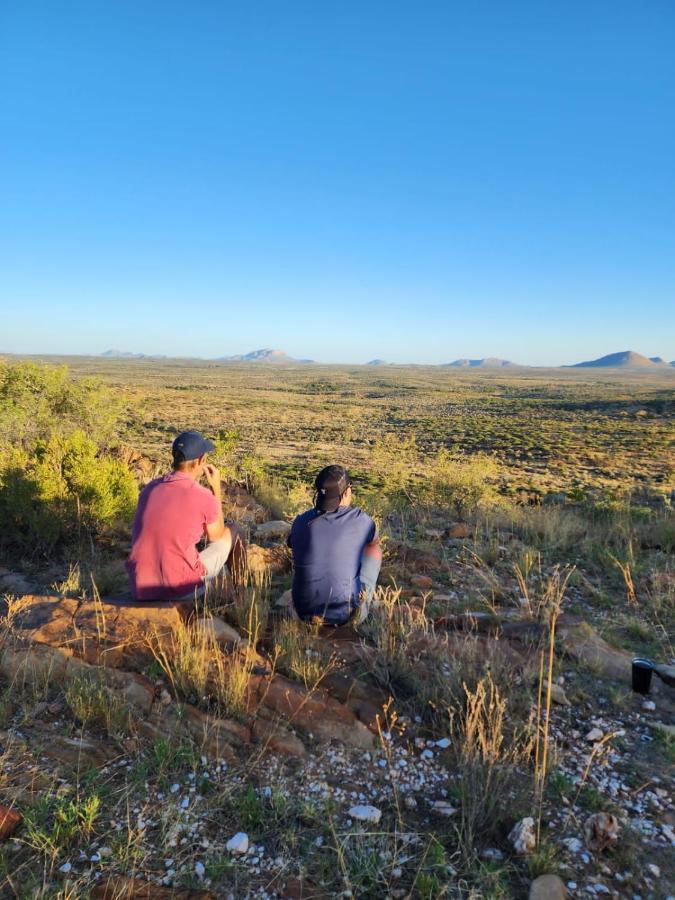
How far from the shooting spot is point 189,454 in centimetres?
370

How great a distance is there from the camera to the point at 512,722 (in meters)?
2.57

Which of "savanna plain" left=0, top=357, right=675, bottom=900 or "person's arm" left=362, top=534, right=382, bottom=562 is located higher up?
"person's arm" left=362, top=534, right=382, bottom=562

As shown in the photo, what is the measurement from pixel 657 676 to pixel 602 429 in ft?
116

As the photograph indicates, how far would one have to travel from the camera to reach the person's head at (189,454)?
12.1 feet

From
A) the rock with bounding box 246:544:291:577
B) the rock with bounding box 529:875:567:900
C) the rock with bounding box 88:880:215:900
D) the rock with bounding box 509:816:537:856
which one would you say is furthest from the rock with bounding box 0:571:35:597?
the rock with bounding box 529:875:567:900

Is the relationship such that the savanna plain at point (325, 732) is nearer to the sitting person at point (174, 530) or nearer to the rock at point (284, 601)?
the rock at point (284, 601)

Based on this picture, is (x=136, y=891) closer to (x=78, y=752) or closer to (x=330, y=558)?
(x=78, y=752)

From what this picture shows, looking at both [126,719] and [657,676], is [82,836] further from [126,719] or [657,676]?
[657,676]

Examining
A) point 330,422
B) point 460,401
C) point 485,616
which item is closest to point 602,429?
point 330,422

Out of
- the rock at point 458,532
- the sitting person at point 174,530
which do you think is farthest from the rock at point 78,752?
the rock at point 458,532

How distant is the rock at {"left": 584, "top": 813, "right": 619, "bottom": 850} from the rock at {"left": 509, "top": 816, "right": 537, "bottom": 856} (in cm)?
22

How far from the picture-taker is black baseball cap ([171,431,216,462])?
368cm

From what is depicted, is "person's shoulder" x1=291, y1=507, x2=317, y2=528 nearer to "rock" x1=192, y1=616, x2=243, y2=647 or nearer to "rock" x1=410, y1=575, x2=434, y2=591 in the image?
"rock" x1=192, y1=616, x2=243, y2=647

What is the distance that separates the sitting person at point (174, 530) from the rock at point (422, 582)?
198 centimetres
